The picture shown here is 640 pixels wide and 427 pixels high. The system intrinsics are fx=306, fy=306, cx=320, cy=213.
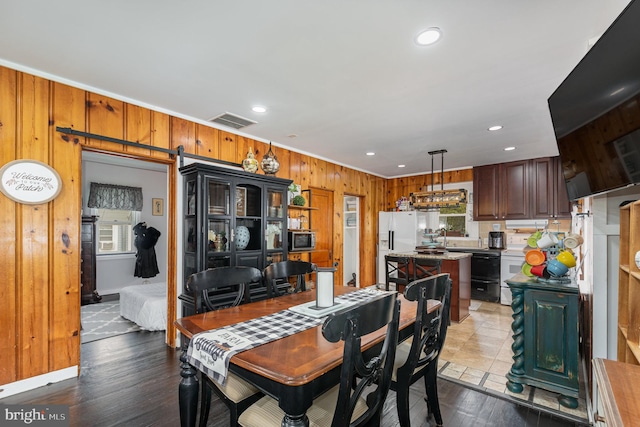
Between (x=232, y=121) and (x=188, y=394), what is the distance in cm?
275

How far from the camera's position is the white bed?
3748 millimetres

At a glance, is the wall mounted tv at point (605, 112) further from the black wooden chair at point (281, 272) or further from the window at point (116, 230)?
the window at point (116, 230)

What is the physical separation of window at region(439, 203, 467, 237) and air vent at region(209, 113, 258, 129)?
449 cm

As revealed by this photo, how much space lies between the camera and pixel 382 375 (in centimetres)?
139

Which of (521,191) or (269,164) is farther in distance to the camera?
(521,191)

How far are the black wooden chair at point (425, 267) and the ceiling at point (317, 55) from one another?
178cm

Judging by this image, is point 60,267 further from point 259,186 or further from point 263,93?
point 263,93

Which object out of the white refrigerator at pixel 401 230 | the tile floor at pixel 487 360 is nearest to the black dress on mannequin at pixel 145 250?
the white refrigerator at pixel 401 230

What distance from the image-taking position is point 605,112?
4.25 ft

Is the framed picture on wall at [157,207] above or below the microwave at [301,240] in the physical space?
above

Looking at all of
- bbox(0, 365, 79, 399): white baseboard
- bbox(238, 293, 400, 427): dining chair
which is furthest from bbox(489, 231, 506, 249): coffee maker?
bbox(0, 365, 79, 399): white baseboard

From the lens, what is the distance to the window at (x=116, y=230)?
554 cm

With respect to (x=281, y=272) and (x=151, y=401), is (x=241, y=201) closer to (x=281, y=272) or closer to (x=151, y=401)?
(x=281, y=272)

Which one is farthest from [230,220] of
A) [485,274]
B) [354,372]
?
[485,274]
